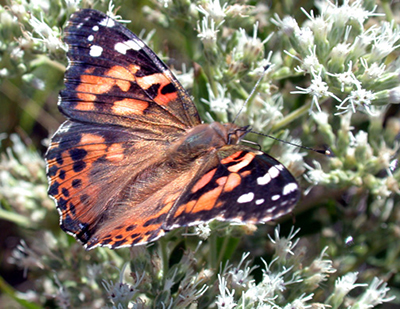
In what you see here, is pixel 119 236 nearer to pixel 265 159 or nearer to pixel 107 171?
pixel 107 171

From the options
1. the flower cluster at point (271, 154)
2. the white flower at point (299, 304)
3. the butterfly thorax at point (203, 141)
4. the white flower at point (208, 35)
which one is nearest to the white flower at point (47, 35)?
the flower cluster at point (271, 154)

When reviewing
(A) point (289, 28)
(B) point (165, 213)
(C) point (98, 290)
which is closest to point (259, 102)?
(A) point (289, 28)

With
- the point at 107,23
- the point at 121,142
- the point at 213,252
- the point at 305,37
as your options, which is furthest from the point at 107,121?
the point at 305,37

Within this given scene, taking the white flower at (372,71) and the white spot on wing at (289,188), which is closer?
the white spot on wing at (289,188)

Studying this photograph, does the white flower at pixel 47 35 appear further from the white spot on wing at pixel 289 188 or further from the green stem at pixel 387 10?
the green stem at pixel 387 10

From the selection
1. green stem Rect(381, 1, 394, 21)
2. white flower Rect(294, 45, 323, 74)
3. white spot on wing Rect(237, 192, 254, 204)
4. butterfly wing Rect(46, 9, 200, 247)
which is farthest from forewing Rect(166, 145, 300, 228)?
green stem Rect(381, 1, 394, 21)

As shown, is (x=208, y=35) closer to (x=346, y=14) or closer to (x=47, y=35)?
(x=346, y=14)
